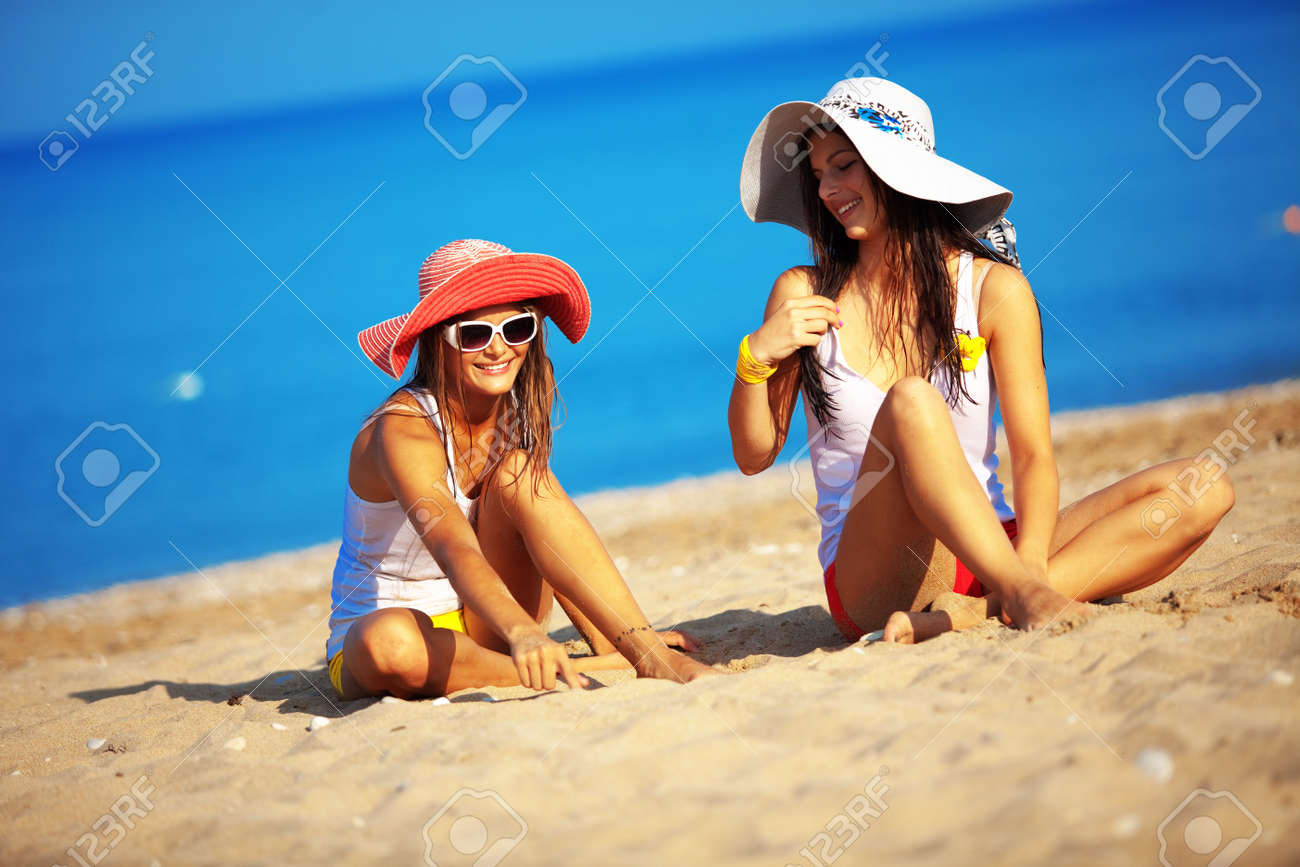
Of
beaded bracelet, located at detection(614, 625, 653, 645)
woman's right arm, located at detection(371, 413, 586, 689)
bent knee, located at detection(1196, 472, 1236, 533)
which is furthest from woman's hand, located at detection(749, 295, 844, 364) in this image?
bent knee, located at detection(1196, 472, 1236, 533)

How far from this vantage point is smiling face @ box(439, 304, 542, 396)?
3514 mm

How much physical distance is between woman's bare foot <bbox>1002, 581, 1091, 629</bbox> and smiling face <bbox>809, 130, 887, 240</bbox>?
1259mm

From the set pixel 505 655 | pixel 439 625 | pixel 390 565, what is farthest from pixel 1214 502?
pixel 390 565

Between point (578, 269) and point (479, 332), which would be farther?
point (578, 269)

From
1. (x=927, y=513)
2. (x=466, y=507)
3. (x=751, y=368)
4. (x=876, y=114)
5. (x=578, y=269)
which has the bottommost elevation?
(x=927, y=513)

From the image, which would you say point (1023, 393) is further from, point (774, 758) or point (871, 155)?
point (774, 758)

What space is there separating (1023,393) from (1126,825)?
5.63 feet

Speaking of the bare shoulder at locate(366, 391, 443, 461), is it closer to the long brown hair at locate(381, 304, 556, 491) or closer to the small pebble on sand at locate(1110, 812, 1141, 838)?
the long brown hair at locate(381, 304, 556, 491)

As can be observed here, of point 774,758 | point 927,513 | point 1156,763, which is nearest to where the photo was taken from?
point 1156,763

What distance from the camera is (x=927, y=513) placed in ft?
9.43

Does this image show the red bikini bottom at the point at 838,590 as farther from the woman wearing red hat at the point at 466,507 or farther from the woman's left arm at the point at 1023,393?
the woman wearing red hat at the point at 466,507

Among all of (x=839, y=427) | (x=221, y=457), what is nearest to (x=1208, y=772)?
(x=839, y=427)

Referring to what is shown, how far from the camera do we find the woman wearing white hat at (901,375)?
10.3ft

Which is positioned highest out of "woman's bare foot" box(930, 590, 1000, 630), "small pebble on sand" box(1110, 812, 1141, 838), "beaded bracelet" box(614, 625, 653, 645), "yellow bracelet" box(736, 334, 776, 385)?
"yellow bracelet" box(736, 334, 776, 385)
